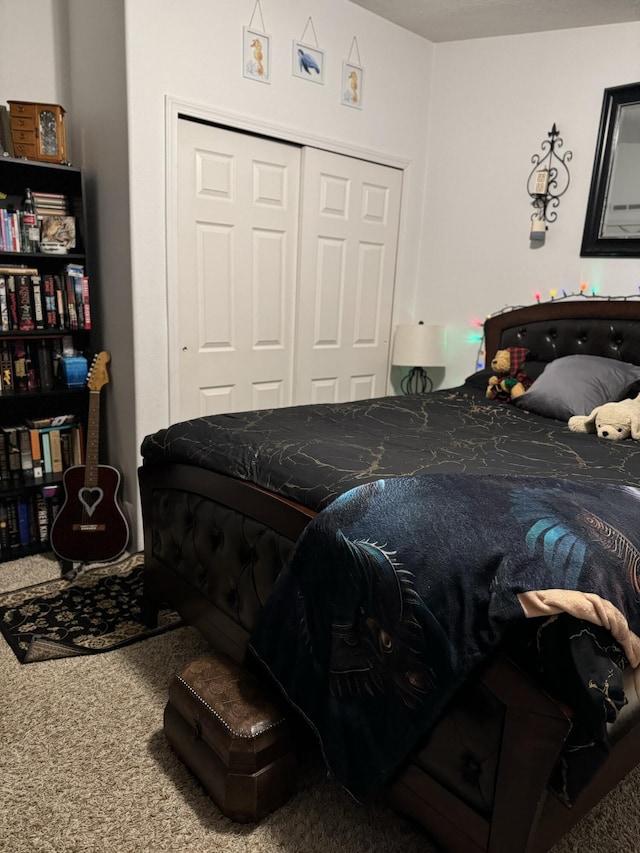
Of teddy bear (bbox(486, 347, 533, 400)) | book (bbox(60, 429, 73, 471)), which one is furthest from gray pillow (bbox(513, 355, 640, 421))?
book (bbox(60, 429, 73, 471))

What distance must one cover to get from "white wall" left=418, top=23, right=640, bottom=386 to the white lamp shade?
0.54 feet

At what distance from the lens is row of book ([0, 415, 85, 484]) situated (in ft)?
9.02

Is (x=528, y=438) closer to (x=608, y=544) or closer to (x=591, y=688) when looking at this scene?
(x=608, y=544)

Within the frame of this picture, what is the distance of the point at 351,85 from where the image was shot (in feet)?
10.7

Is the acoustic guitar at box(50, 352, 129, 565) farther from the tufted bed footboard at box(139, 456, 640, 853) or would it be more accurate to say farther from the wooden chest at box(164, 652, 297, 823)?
the wooden chest at box(164, 652, 297, 823)

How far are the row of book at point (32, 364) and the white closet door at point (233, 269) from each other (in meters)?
0.54

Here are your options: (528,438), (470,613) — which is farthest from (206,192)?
(470,613)

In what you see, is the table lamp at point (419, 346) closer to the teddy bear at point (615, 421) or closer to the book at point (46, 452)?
the teddy bear at point (615, 421)

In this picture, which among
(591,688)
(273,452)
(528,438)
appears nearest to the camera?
(591,688)

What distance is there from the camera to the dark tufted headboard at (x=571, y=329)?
2910 mm

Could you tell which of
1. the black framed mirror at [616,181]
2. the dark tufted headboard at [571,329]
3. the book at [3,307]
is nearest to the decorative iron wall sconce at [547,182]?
the black framed mirror at [616,181]

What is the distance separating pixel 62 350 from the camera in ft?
9.34

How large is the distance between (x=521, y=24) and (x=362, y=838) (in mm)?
3664

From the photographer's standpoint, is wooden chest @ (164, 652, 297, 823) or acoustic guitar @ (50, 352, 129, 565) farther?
acoustic guitar @ (50, 352, 129, 565)
